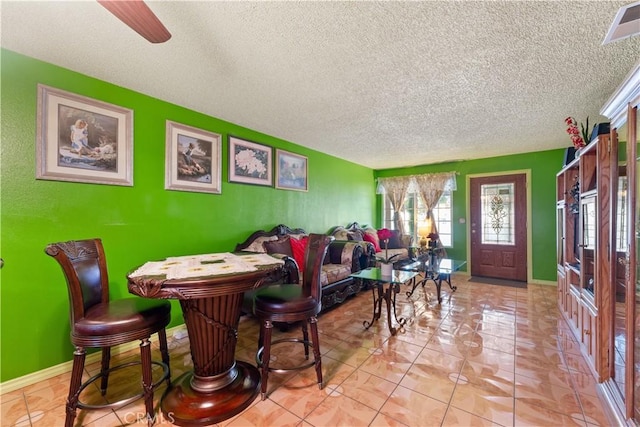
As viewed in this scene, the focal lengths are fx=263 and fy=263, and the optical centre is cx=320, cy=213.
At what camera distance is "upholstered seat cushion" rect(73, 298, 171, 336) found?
141 cm

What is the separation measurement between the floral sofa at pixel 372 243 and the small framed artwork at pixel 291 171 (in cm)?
115

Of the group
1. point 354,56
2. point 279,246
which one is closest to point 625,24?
point 354,56

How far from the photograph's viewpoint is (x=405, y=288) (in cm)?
434

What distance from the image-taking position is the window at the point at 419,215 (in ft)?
18.5

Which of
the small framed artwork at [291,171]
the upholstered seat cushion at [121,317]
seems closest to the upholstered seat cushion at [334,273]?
the small framed artwork at [291,171]

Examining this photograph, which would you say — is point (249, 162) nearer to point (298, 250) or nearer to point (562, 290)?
point (298, 250)

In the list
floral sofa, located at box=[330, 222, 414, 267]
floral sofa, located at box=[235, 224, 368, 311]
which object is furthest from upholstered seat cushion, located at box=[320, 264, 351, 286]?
floral sofa, located at box=[330, 222, 414, 267]

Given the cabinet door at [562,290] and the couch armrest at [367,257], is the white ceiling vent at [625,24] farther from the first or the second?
the couch armrest at [367,257]

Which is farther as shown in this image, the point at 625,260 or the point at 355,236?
the point at 355,236

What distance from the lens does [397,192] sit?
6.22 m

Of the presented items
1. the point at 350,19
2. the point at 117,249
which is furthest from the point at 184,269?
the point at 350,19

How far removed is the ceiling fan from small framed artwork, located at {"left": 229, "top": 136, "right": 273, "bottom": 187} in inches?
79.9

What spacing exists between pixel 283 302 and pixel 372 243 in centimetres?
338

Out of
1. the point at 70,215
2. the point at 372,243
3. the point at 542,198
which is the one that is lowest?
the point at 372,243
